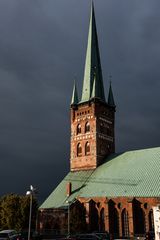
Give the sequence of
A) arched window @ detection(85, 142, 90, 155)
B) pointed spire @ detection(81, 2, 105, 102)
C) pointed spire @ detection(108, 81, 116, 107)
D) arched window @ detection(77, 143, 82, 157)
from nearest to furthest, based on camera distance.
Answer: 1. arched window @ detection(85, 142, 90, 155)
2. arched window @ detection(77, 143, 82, 157)
3. pointed spire @ detection(81, 2, 105, 102)
4. pointed spire @ detection(108, 81, 116, 107)

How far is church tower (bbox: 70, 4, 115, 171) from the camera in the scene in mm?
76062

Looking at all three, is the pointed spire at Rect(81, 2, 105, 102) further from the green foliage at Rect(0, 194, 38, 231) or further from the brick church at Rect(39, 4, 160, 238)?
the green foliage at Rect(0, 194, 38, 231)

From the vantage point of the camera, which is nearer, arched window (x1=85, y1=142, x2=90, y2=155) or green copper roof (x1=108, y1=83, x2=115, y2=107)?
arched window (x1=85, y1=142, x2=90, y2=155)

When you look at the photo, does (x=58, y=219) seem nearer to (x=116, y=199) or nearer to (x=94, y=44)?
(x=116, y=199)

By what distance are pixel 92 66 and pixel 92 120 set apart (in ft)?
47.3

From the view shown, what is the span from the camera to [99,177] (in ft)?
223

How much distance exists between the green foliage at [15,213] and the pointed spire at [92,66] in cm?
2821

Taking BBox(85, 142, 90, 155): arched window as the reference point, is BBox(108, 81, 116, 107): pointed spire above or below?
above

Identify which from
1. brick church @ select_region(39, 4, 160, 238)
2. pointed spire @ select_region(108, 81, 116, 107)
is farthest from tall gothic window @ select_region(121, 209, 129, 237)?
pointed spire @ select_region(108, 81, 116, 107)

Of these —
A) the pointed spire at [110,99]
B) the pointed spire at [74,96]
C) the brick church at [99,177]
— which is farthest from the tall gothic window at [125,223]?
the pointed spire at [74,96]

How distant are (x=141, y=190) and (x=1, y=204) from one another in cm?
3135

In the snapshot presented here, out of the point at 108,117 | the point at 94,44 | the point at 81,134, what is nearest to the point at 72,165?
the point at 81,134

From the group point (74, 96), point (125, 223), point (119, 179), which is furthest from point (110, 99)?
point (125, 223)

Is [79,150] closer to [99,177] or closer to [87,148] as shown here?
[87,148]
